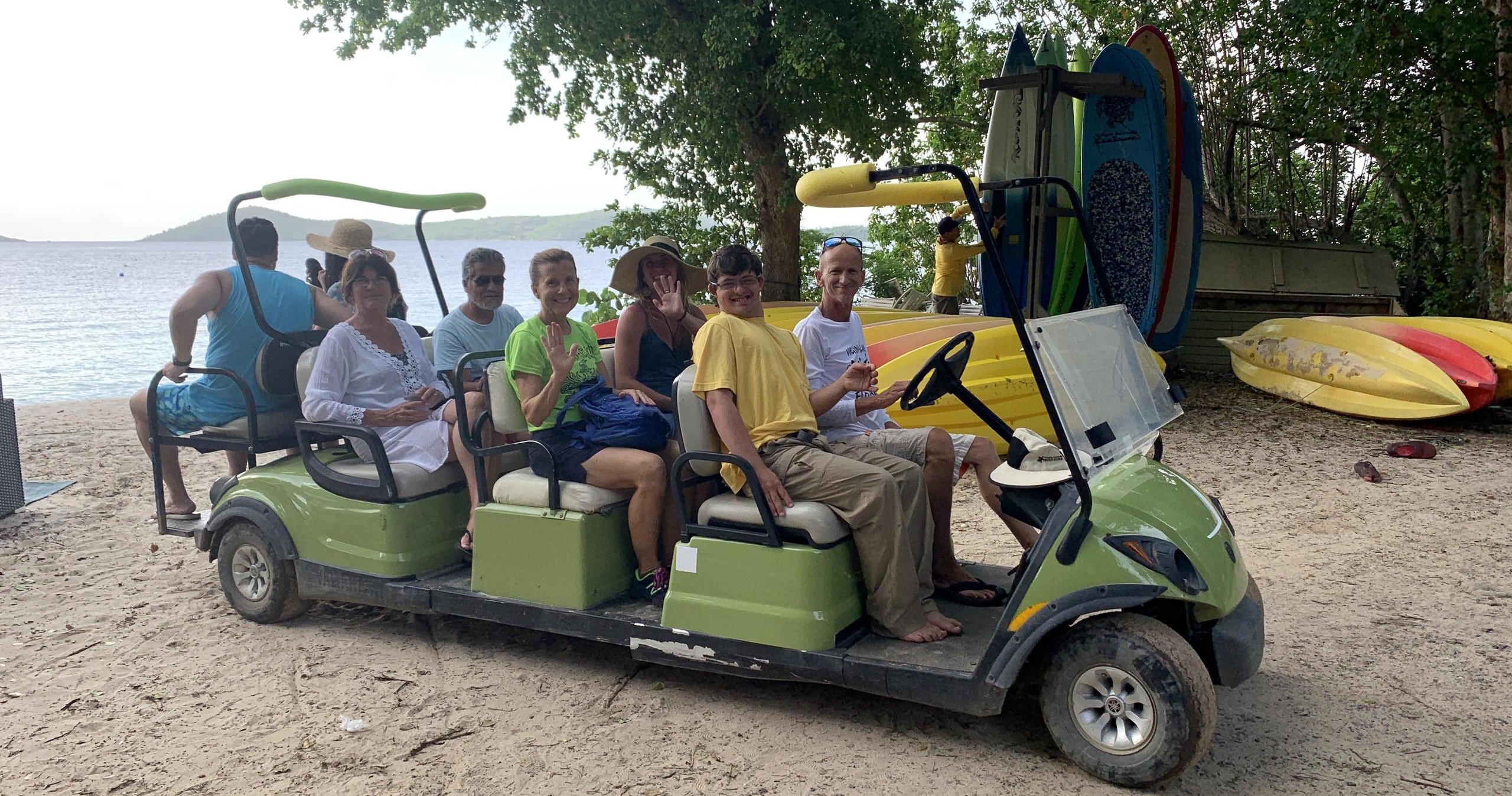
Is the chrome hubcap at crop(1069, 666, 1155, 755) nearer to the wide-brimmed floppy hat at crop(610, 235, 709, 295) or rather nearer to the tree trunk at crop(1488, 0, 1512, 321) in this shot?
the wide-brimmed floppy hat at crop(610, 235, 709, 295)

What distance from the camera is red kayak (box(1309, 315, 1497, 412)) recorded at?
8.08m

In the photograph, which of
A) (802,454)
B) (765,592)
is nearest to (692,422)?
(802,454)

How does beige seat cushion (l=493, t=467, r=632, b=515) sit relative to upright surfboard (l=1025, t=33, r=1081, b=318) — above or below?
below

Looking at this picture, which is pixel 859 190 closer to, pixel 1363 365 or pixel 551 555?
pixel 551 555

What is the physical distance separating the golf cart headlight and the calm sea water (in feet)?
8.29

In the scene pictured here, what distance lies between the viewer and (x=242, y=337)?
17.8 ft

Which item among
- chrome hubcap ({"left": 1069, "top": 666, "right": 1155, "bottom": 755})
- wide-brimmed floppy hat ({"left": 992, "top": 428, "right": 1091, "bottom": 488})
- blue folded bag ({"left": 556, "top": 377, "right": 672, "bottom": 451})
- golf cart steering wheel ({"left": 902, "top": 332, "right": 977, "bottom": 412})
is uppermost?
golf cart steering wheel ({"left": 902, "top": 332, "right": 977, "bottom": 412})

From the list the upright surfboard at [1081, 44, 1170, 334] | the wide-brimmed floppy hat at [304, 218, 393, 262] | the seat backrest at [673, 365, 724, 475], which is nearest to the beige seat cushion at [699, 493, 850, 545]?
the seat backrest at [673, 365, 724, 475]

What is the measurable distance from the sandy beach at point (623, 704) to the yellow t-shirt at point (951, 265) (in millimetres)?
4160

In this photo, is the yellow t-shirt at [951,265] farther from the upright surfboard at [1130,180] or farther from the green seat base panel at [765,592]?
the green seat base panel at [765,592]

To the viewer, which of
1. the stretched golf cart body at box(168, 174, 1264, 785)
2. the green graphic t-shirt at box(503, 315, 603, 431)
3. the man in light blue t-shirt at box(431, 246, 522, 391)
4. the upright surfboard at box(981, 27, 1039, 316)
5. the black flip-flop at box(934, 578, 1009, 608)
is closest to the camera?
the stretched golf cart body at box(168, 174, 1264, 785)

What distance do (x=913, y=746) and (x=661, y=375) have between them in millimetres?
2030

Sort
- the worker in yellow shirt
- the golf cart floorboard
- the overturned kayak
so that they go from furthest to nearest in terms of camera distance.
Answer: the worker in yellow shirt
the overturned kayak
the golf cart floorboard

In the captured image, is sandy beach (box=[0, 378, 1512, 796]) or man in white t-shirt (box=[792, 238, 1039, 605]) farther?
man in white t-shirt (box=[792, 238, 1039, 605])
